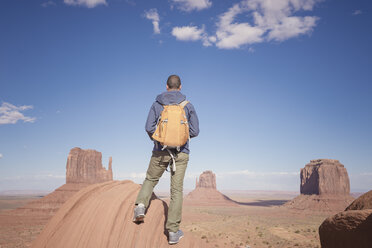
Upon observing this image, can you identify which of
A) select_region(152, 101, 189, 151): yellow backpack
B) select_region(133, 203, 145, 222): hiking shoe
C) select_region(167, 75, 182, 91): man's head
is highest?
select_region(167, 75, 182, 91): man's head

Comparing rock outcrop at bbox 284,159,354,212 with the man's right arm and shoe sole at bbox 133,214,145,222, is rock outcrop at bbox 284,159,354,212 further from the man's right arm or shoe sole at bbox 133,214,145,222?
the man's right arm

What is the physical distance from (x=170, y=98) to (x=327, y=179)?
306ft

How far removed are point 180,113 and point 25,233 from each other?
46.0 metres

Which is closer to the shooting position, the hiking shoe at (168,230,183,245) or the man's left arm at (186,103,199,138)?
the hiking shoe at (168,230,183,245)

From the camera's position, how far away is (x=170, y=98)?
333cm

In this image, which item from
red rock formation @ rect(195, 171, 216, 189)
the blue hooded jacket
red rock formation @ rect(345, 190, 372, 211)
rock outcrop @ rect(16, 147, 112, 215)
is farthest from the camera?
red rock formation @ rect(195, 171, 216, 189)

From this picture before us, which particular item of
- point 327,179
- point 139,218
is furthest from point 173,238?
point 327,179

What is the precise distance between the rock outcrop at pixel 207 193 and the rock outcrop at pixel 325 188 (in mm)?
36543

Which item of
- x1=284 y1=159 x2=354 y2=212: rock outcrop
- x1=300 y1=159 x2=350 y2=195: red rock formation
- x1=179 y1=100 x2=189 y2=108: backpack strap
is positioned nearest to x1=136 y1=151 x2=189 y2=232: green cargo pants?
x1=179 y1=100 x2=189 y2=108: backpack strap

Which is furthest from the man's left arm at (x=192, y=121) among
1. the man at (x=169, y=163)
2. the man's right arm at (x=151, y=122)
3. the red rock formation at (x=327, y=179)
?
the red rock formation at (x=327, y=179)

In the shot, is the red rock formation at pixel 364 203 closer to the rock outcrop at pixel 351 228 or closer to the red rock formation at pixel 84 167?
the rock outcrop at pixel 351 228

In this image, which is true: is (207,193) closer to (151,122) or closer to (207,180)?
(207,180)

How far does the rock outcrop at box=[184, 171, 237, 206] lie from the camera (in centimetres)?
10919

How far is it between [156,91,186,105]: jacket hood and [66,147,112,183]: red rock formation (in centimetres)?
7920
